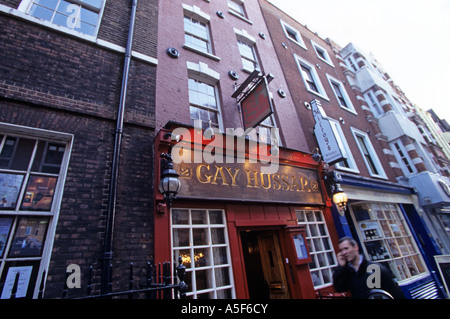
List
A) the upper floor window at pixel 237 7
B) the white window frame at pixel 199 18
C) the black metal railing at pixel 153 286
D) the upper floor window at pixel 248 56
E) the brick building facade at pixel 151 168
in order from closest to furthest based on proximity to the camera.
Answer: the black metal railing at pixel 153 286 → the brick building facade at pixel 151 168 → the white window frame at pixel 199 18 → the upper floor window at pixel 248 56 → the upper floor window at pixel 237 7

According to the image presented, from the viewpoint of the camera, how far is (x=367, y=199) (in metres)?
9.30

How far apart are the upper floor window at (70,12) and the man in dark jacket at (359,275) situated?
7.43 metres

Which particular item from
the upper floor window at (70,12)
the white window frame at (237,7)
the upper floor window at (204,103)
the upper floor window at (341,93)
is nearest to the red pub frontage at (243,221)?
the upper floor window at (204,103)

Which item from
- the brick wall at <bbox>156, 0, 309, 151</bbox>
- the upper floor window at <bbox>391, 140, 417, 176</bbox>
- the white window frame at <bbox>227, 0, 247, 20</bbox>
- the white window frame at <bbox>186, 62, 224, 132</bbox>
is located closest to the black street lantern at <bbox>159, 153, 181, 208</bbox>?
the brick wall at <bbox>156, 0, 309, 151</bbox>

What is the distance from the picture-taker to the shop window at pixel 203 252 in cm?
456

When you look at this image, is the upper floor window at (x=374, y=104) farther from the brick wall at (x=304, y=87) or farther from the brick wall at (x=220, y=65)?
the brick wall at (x=220, y=65)

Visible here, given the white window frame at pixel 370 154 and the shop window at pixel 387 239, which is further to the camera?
the white window frame at pixel 370 154

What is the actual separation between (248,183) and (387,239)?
7.45 m

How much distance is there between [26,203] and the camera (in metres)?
3.68

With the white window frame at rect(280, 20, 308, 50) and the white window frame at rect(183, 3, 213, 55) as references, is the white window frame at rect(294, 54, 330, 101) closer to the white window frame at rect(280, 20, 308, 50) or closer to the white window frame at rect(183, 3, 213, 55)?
the white window frame at rect(280, 20, 308, 50)

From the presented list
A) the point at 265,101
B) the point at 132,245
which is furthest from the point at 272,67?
the point at 132,245

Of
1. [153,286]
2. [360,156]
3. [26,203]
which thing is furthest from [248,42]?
[153,286]

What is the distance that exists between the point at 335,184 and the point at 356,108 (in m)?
8.65

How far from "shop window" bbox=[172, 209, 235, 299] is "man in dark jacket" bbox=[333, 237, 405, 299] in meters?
2.40
